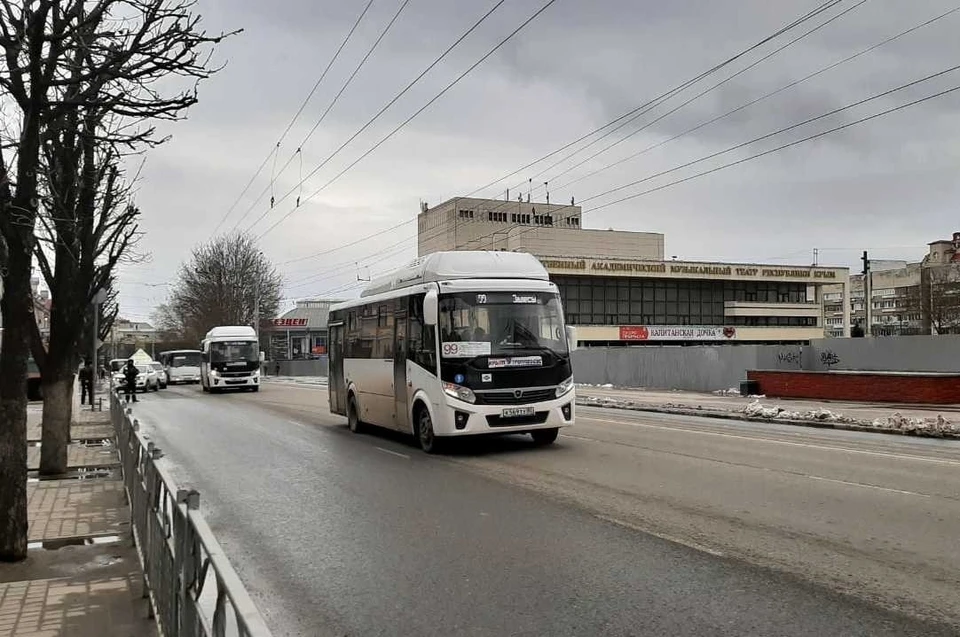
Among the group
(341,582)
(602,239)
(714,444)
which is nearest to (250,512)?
(341,582)

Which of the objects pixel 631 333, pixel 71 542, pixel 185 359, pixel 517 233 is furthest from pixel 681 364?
pixel 517 233

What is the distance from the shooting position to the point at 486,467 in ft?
38.6

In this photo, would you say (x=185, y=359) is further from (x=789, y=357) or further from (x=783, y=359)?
(x=789, y=357)

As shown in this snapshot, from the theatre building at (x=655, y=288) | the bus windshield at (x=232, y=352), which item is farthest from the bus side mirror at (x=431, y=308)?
the theatre building at (x=655, y=288)

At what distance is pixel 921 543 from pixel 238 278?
74066 mm

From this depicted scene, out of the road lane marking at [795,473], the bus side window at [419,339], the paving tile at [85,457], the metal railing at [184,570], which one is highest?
the bus side window at [419,339]

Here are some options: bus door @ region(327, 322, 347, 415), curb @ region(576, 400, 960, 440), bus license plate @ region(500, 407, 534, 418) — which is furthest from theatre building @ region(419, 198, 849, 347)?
bus license plate @ region(500, 407, 534, 418)

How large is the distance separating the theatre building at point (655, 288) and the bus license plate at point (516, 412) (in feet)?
178

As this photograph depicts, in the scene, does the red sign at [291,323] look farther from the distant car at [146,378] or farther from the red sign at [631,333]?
the distant car at [146,378]

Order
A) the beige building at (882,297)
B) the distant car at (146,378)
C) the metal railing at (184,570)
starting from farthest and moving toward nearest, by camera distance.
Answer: the beige building at (882,297) → the distant car at (146,378) → the metal railing at (184,570)

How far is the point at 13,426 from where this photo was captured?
7074 millimetres

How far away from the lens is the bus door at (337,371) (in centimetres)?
1881

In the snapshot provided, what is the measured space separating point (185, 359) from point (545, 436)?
44.4 metres

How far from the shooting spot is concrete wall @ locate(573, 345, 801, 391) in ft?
101
